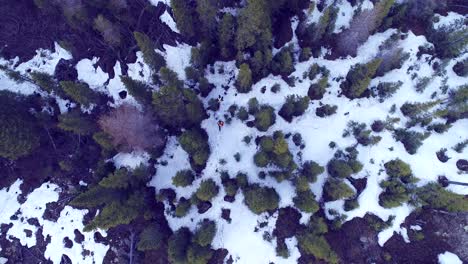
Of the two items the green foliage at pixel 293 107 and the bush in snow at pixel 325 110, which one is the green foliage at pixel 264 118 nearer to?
the green foliage at pixel 293 107

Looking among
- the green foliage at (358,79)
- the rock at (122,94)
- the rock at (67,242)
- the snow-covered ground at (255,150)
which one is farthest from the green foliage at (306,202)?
the rock at (67,242)

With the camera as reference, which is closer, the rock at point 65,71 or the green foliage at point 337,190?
the green foliage at point 337,190

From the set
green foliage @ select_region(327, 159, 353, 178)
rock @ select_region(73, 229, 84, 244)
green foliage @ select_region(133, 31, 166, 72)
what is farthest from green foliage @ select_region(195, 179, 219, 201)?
rock @ select_region(73, 229, 84, 244)

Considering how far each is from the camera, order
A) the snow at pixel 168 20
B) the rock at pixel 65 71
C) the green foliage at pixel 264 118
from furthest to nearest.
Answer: the snow at pixel 168 20 → the rock at pixel 65 71 → the green foliage at pixel 264 118

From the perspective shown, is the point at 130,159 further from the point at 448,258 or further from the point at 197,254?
the point at 448,258

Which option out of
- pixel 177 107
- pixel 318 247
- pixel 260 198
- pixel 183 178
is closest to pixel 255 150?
pixel 260 198

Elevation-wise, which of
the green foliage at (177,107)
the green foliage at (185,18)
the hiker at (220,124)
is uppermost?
the green foliage at (185,18)

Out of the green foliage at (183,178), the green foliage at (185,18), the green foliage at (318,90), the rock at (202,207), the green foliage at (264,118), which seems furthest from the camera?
the rock at (202,207)

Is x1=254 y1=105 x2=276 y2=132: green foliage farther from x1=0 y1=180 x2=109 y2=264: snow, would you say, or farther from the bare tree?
x1=0 y1=180 x2=109 y2=264: snow
